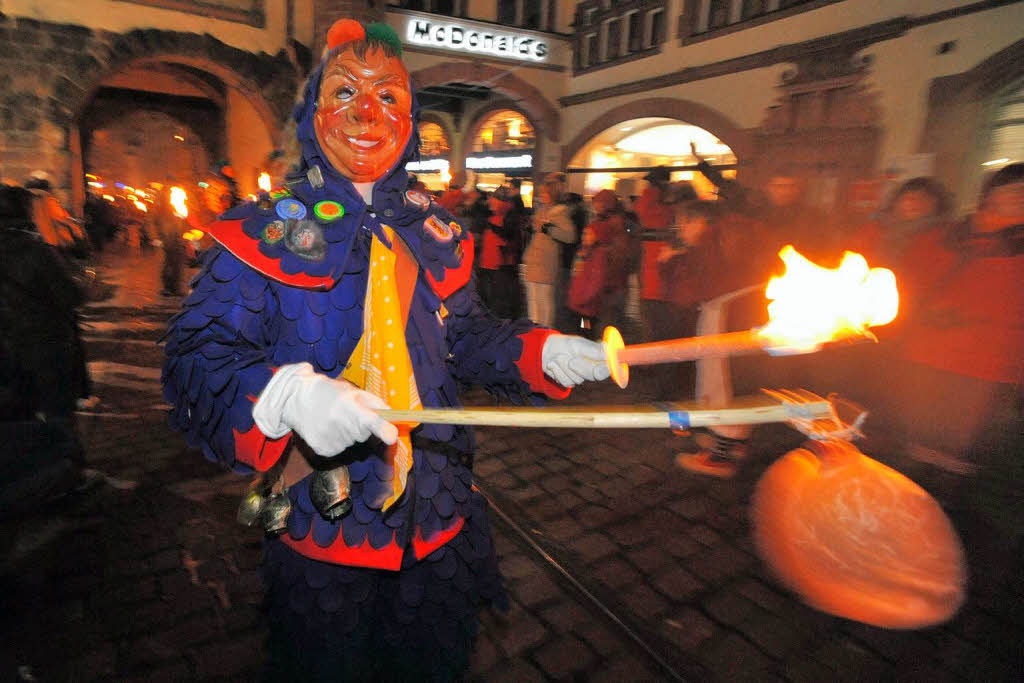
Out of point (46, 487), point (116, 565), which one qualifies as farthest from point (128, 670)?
point (46, 487)

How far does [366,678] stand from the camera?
1592 mm

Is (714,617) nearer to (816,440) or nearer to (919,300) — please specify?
(816,440)

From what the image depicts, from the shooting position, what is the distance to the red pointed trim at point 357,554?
152cm

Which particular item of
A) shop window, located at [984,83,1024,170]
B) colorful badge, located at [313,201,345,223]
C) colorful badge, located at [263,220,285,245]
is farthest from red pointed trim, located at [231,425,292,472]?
shop window, located at [984,83,1024,170]

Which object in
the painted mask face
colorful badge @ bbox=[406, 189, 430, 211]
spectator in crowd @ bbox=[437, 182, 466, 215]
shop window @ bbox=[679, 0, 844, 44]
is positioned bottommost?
colorful badge @ bbox=[406, 189, 430, 211]

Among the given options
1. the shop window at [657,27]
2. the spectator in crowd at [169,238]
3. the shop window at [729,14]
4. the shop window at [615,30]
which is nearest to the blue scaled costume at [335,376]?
the spectator in crowd at [169,238]

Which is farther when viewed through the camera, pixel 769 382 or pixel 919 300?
pixel 769 382

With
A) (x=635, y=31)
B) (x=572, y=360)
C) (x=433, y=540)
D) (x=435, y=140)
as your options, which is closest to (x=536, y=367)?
(x=572, y=360)

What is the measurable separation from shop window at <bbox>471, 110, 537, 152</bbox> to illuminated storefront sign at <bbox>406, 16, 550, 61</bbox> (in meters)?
2.46

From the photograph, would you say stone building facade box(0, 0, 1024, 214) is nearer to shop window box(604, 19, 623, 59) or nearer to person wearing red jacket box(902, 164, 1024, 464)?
shop window box(604, 19, 623, 59)

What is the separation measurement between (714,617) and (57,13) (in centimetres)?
1250

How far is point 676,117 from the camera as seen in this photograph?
11.0 m

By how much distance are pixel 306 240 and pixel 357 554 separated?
0.84 meters

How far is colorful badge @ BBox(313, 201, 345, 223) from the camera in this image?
5.20 feet
